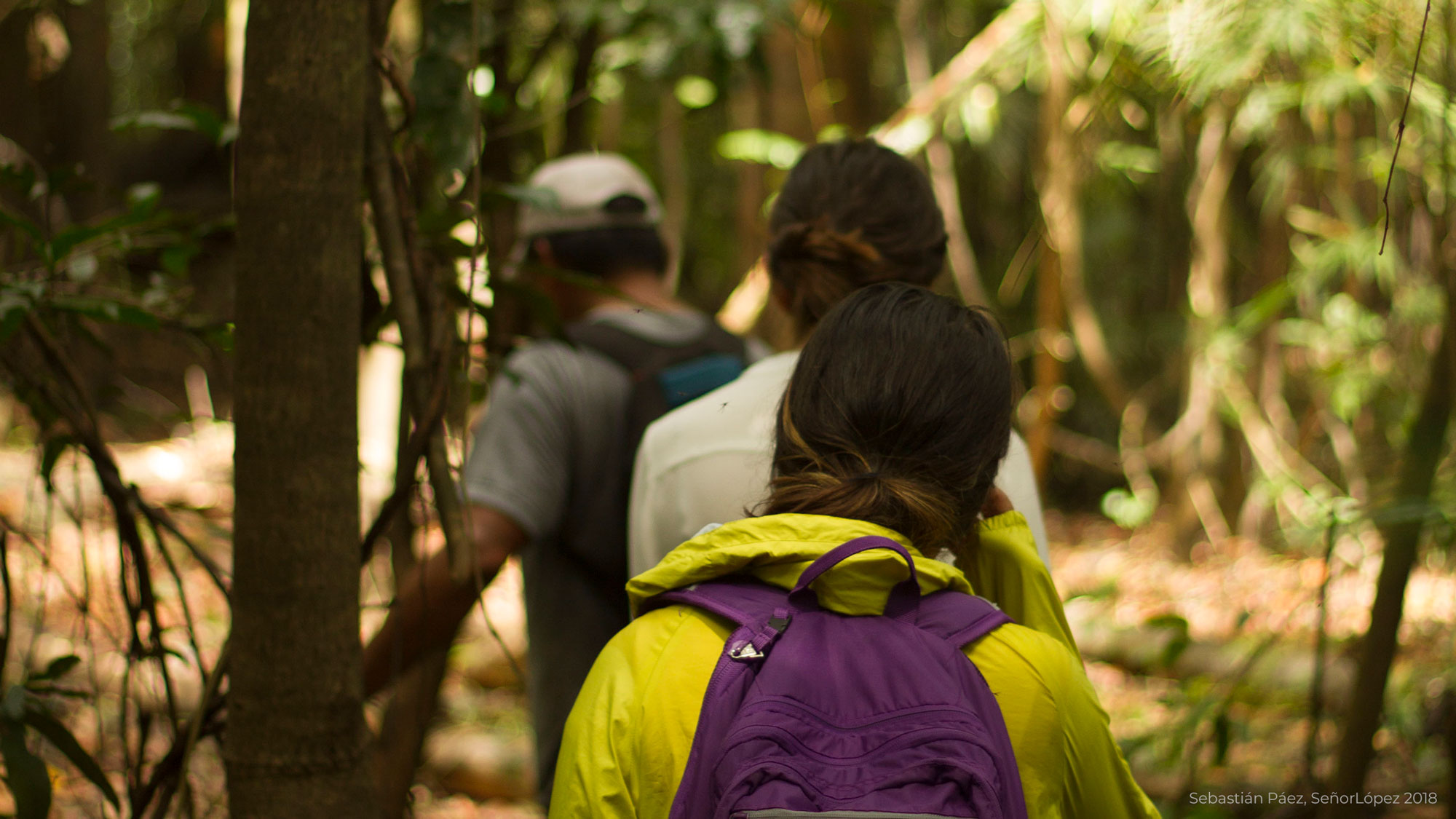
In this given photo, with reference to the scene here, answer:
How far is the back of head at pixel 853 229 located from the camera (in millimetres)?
1311

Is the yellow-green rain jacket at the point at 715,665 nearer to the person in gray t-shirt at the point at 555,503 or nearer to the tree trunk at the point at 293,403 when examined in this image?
the tree trunk at the point at 293,403

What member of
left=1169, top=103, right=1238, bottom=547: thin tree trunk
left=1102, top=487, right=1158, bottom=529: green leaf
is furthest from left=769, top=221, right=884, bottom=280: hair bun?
left=1102, top=487, right=1158, bottom=529: green leaf

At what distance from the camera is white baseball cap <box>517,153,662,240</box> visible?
6.14 ft

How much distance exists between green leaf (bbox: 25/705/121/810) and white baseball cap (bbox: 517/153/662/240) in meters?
1.07

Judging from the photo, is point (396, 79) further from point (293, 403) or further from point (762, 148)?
point (762, 148)

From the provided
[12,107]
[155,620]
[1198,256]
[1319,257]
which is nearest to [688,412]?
[155,620]

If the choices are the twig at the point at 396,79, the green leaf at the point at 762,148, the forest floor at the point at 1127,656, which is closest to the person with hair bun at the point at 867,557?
the forest floor at the point at 1127,656

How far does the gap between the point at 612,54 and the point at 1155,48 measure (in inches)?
53.0

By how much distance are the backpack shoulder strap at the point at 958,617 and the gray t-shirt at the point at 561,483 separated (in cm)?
82

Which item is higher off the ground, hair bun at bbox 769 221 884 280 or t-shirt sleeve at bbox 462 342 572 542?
hair bun at bbox 769 221 884 280

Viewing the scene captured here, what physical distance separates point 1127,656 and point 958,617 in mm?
3703

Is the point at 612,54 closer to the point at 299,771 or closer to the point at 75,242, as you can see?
the point at 75,242

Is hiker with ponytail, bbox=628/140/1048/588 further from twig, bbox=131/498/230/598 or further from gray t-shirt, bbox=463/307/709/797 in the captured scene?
twig, bbox=131/498/230/598

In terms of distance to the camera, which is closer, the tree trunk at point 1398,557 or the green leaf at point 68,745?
the green leaf at point 68,745
